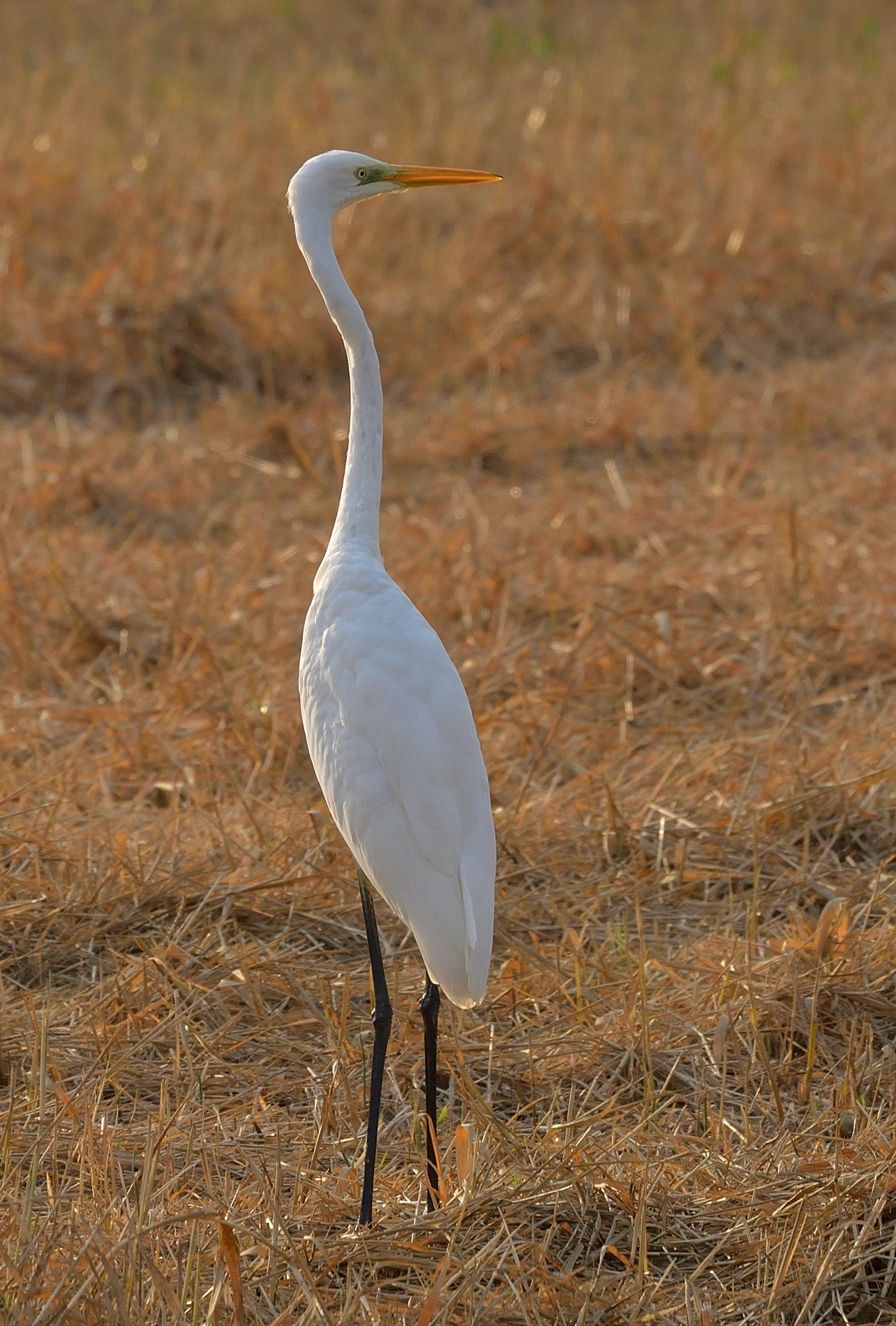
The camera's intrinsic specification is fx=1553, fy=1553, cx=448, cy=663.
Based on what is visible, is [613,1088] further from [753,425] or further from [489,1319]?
[753,425]

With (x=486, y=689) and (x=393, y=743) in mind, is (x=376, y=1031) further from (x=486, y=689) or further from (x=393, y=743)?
(x=486, y=689)

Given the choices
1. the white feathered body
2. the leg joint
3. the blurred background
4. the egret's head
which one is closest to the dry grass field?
the blurred background

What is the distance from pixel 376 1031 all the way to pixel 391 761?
0.48 m

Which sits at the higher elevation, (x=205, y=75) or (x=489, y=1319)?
(x=205, y=75)

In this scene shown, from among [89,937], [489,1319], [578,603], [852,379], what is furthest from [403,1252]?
[852,379]

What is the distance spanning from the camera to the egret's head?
266cm

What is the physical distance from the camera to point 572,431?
246 inches

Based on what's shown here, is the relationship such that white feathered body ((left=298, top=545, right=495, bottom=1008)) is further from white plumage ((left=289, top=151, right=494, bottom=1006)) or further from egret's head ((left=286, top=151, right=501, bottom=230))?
egret's head ((left=286, top=151, right=501, bottom=230))

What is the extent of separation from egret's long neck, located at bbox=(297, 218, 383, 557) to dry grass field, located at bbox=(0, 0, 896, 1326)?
2.84 ft

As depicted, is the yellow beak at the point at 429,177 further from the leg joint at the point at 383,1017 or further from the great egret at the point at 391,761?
the leg joint at the point at 383,1017

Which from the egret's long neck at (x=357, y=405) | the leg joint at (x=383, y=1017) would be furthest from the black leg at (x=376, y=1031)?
the egret's long neck at (x=357, y=405)

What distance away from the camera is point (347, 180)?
270cm

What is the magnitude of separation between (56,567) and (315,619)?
82.4 inches

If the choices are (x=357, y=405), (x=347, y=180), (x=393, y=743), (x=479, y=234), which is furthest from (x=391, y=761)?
(x=479, y=234)
